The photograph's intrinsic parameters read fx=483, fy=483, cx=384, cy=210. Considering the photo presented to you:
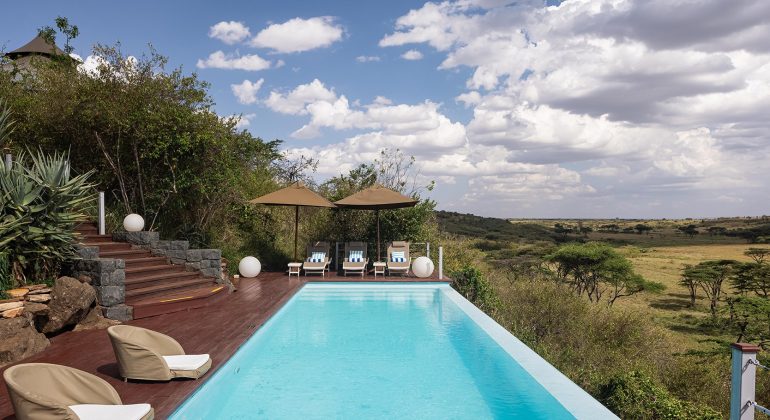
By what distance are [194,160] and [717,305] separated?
1287 inches

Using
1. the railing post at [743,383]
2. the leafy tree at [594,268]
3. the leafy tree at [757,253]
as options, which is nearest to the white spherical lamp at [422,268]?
the railing post at [743,383]

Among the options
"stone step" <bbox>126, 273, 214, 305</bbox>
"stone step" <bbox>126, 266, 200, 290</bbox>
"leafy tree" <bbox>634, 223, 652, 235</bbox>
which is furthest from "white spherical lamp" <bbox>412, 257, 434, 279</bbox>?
"leafy tree" <bbox>634, 223, 652, 235</bbox>

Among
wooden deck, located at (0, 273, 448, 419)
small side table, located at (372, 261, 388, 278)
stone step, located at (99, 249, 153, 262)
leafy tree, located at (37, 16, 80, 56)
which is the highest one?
leafy tree, located at (37, 16, 80, 56)

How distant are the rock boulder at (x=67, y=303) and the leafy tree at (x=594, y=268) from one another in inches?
955

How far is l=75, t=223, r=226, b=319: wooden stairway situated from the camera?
736cm

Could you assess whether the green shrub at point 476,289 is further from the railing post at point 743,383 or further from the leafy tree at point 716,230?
the leafy tree at point 716,230

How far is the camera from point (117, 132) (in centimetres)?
1003

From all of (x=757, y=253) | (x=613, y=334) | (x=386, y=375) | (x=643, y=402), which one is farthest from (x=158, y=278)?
(x=757, y=253)

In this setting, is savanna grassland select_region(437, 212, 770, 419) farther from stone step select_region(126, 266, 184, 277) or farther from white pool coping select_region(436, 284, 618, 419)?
stone step select_region(126, 266, 184, 277)

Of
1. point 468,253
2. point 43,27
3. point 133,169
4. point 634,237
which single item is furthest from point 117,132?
point 634,237

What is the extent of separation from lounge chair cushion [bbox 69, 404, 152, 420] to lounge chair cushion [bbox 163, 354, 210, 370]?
985 mm

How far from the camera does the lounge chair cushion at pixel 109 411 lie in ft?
10.6

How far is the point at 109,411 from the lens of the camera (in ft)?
10.9

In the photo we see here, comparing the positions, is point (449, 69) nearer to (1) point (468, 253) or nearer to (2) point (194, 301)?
(1) point (468, 253)
